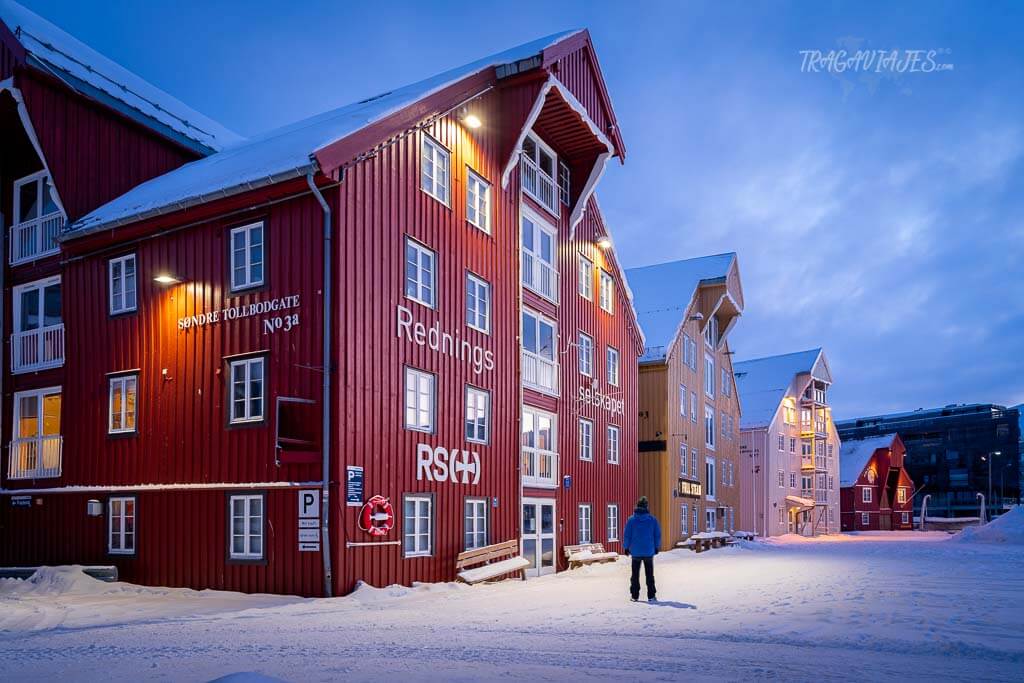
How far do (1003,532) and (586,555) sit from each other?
1024 inches

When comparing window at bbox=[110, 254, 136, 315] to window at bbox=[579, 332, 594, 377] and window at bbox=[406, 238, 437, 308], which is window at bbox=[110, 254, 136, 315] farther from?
window at bbox=[579, 332, 594, 377]

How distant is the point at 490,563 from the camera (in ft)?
66.5

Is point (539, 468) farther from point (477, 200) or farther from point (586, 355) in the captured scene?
point (477, 200)

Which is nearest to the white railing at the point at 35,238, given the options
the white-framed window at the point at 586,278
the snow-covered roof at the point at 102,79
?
the snow-covered roof at the point at 102,79

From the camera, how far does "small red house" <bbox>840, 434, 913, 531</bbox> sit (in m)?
74.6

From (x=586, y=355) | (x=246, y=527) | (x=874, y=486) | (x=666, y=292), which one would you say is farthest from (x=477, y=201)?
(x=874, y=486)

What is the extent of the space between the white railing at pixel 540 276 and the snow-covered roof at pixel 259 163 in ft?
16.9

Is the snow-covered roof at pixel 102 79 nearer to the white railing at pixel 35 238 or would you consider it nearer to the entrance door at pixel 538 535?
the white railing at pixel 35 238

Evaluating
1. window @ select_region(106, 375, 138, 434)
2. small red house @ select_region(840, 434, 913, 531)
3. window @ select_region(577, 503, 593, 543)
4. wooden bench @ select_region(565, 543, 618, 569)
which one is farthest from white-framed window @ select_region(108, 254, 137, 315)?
small red house @ select_region(840, 434, 913, 531)

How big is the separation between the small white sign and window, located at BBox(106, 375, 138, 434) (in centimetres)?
498

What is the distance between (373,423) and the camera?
1694cm

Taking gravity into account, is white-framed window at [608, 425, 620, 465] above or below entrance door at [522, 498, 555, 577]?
above

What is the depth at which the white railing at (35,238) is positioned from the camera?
20984mm

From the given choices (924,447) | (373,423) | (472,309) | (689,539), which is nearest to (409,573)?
(373,423)
